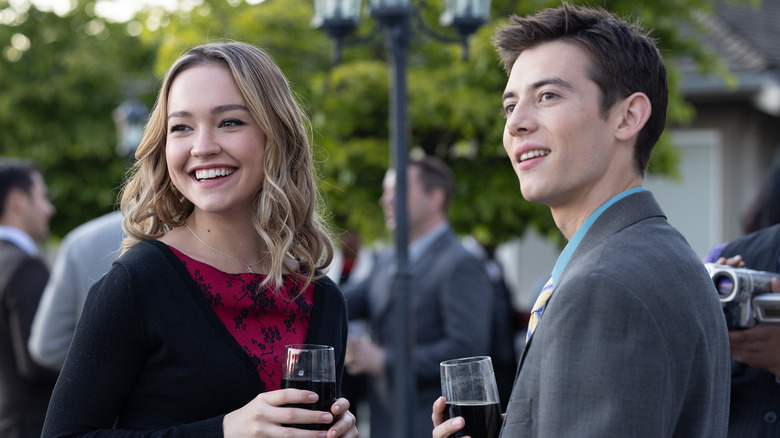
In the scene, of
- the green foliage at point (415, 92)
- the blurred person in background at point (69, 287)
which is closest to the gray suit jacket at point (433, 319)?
the blurred person in background at point (69, 287)

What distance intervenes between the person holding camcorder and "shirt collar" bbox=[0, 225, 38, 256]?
4087mm

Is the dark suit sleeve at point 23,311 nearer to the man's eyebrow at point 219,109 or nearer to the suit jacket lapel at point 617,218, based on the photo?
the man's eyebrow at point 219,109

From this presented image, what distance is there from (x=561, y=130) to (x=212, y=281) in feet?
3.41

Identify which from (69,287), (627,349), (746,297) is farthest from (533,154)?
(69,287)

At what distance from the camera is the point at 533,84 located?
216 centimetres

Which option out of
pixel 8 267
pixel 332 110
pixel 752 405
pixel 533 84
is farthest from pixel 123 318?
pixel 332 110

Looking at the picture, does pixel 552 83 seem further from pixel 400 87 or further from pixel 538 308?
pixel 400 87

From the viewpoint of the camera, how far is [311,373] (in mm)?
2213

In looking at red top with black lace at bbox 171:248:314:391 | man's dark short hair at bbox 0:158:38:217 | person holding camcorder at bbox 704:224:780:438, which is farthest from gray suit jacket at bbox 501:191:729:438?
man's dark short hair at bbox 0:158:38:217

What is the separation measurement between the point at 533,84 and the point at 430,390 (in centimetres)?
373

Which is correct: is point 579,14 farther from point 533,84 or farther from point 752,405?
point 752,405

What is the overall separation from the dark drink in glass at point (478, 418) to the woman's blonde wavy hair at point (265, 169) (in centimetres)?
67

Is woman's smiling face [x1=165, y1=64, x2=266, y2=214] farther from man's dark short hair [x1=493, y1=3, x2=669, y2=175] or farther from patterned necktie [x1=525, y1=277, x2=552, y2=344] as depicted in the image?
patterned necktie [x1=525, y1=277, x2=552, y2=344]

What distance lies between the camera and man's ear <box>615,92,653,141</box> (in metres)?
2.13
